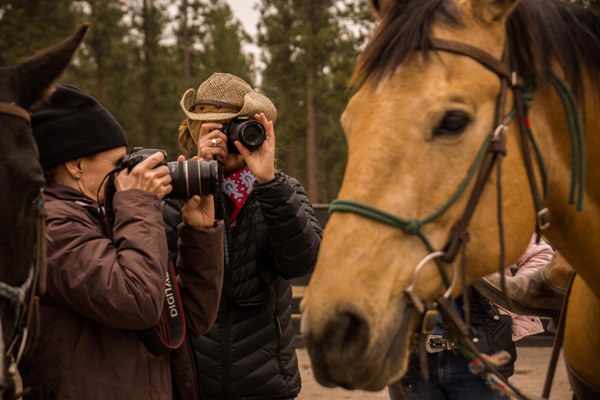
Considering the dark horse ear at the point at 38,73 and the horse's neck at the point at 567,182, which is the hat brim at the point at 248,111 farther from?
the horse's neck at the point at 567,182

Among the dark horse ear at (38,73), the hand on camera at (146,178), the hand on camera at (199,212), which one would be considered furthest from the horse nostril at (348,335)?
the dark horse ear at (38,73)

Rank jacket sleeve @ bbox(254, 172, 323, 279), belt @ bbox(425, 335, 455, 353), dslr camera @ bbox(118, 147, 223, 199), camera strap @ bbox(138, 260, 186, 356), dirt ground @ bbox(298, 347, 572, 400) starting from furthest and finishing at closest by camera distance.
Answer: dirt ground @ bbox(298, 347, 572, 400) → belt @ bbox(425, 335, 455, 353) → jacket sleeve @ bbox(254, 172, 323, 279) → dslr camera @ bbox(118, 147, 223, 199) → camera strap @ bbox(138, 260, 186, 356)

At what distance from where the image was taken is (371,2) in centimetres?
219

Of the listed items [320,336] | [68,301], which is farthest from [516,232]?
[68,301]

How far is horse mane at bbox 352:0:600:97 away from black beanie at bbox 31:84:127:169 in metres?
1.09

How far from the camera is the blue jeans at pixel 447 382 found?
10.4 feet

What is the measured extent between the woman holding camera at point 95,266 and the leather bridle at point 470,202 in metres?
0.88

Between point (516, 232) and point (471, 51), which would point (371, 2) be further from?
point (516, 232)

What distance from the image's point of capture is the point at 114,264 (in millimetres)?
2334

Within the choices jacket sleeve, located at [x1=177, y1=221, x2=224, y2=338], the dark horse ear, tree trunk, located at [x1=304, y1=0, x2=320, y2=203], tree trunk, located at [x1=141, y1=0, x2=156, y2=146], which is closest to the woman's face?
the dark horse ear

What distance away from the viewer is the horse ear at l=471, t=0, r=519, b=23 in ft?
6.20

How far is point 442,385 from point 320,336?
5.72ft

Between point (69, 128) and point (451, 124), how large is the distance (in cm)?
147

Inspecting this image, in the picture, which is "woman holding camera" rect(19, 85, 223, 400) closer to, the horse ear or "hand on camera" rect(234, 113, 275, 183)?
"hand on camera" rect(234, 113, 275, 183)
